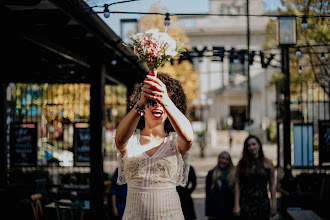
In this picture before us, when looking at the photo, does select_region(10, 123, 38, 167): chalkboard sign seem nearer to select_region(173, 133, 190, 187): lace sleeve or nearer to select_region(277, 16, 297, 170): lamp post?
select_region(277, 16, 297, 170): lamp post

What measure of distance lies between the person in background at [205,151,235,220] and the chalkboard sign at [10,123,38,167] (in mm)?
4333

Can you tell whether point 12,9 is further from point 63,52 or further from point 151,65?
point 151,65

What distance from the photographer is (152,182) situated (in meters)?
2.86

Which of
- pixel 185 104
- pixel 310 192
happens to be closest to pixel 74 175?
pixel 310 192

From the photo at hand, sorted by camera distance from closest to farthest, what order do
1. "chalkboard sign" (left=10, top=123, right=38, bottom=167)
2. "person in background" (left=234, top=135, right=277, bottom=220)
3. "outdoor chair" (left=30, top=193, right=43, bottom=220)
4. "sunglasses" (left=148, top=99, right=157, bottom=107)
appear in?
"sunglasses" (left=148, top=99, right=157, bottom=107), "person in background" (left=234, top=135, right=277, bottom=220), "outdoor chair" (left=30, top=193, right=43, bottom=220), "chalkboard sign" (left=10, top=123, right=38, bottom=167)

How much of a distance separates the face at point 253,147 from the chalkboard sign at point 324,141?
10.6 feet

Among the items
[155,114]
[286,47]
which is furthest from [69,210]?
[155,114]

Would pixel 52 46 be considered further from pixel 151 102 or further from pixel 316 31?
pixel 316 31

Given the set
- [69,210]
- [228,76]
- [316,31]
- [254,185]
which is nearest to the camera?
[254,185]

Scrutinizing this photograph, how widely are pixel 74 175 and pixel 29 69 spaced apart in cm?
271

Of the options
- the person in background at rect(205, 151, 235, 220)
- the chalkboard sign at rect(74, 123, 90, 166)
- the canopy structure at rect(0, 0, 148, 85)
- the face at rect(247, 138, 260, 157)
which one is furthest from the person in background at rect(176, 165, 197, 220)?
the chalkboard sign at rect(74, 123, 90, 166)

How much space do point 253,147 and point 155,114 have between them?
11.9ft

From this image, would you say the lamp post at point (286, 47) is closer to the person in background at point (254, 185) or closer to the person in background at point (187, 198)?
the person in background at point (187, 198)

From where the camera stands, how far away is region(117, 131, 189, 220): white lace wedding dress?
2.84 metres
